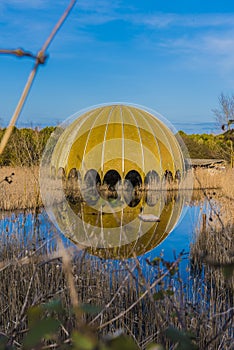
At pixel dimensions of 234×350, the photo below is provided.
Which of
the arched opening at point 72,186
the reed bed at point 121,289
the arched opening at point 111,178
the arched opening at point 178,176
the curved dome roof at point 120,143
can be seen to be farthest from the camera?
the arched opening at point 178,176

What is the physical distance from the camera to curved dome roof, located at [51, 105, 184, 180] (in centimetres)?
1025

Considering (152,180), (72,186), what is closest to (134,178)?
(152,180)

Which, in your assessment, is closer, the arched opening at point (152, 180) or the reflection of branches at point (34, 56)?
the reflection of branches at point (34, 56)

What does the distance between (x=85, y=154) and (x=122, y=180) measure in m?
1.12

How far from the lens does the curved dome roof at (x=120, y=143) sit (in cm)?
1025

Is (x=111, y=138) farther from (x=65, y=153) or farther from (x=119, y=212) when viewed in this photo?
(x=119, y=212)

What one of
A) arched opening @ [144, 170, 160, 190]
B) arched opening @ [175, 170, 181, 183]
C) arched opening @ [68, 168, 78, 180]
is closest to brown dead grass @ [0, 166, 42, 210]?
arched opening @ [68, 168, 78, 180]

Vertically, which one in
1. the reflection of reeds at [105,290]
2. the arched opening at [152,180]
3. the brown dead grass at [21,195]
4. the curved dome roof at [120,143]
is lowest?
the reflection of reeds at [105,290]

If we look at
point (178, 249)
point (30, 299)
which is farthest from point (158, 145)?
point (30, 299)

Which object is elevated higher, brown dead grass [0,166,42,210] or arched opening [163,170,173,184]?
arched opening [163,170,173,184]

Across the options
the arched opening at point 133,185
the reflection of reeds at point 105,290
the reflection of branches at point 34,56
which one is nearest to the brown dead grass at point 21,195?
the arched opening at point 133,185

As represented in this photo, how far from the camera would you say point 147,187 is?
11.0 meters

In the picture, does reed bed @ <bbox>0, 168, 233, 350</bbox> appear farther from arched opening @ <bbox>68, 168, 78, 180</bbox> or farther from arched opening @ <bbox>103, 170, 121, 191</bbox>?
arched opening @ <bbox>103, 170, 121, 191</bbox>

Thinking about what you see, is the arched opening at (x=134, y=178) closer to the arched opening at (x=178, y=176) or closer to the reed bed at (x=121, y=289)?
the arched opening at (x=178, y=176)
